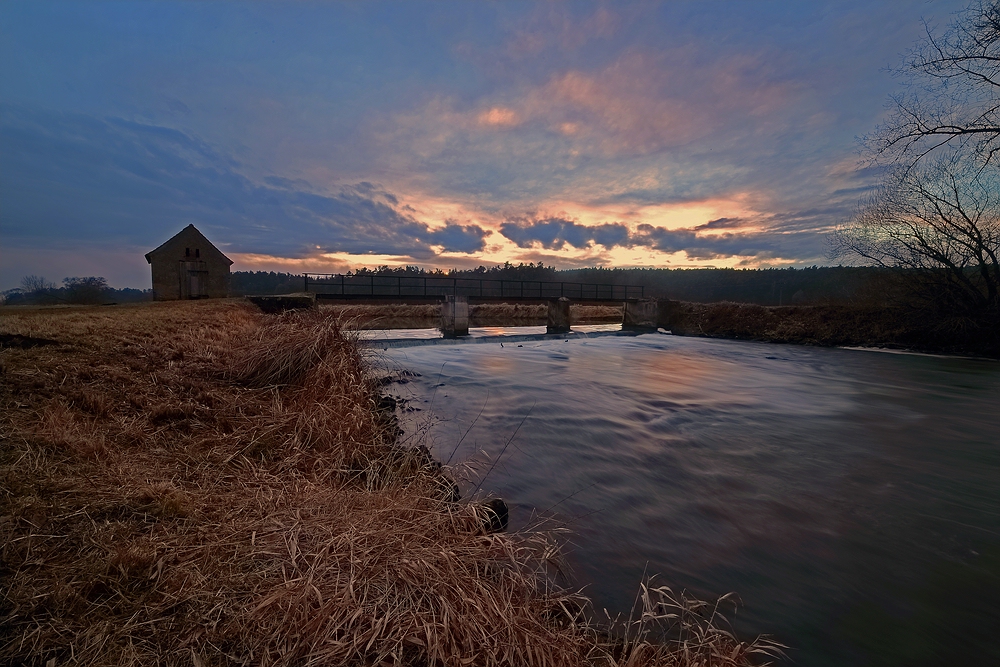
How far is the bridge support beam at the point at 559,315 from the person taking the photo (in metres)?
32.9

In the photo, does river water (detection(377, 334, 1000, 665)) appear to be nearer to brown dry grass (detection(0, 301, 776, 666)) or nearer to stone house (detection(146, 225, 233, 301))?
brown dry grass (detection(0, 301, 776, 666))

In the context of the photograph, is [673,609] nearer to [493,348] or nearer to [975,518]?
[975,518]

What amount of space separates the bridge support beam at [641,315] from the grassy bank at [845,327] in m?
3.07

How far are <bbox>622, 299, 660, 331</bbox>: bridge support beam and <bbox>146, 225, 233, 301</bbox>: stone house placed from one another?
34.0 meters

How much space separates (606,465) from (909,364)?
57.8ft

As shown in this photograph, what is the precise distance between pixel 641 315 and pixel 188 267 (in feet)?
122

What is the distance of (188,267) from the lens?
113 feet

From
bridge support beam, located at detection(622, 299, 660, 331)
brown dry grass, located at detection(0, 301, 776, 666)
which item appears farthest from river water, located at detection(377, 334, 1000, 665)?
bridge support beam, located at detection(622, 299, 660, 331)

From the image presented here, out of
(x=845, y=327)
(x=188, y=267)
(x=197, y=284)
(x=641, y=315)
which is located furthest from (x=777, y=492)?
(x=188, y=267)

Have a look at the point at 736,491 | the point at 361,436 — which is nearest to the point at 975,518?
the point at 736,491

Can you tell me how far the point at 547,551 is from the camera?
3.29 m

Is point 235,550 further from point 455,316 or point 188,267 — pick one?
point 188,267

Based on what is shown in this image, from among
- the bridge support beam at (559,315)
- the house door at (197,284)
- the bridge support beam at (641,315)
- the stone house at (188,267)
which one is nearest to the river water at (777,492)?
the bridge support beam at (559,315)

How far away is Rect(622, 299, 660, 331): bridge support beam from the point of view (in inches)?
1384
